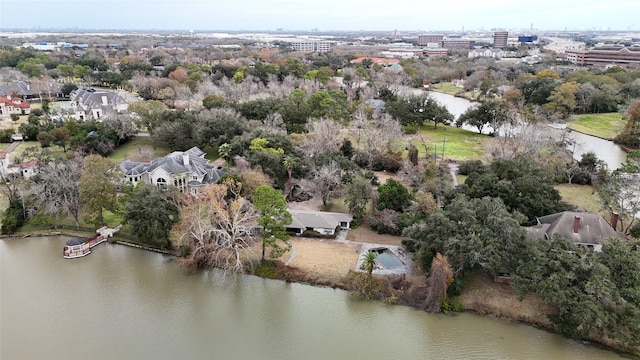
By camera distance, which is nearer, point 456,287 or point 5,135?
point 456,287

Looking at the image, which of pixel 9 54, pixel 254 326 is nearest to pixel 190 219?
pixel 254 326

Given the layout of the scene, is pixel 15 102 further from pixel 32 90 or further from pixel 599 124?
pixel 599 124

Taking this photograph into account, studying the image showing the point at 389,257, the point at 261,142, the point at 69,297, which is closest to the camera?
the point at 69,297

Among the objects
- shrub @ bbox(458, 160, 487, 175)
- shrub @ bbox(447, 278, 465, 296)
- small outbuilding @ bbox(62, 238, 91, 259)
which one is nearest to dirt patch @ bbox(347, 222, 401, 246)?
shrub @ bbox(447, 278, 465, 296)

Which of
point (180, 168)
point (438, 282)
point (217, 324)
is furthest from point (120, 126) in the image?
point (438, 282)

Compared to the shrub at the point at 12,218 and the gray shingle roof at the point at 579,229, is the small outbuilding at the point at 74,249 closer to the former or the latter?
the shrub at the point at 12,218

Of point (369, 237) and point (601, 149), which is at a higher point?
point (601, 149)

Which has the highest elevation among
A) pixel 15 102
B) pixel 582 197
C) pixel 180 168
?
pixel 15 102

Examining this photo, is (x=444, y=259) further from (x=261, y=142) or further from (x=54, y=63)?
(x=54, y=63)
